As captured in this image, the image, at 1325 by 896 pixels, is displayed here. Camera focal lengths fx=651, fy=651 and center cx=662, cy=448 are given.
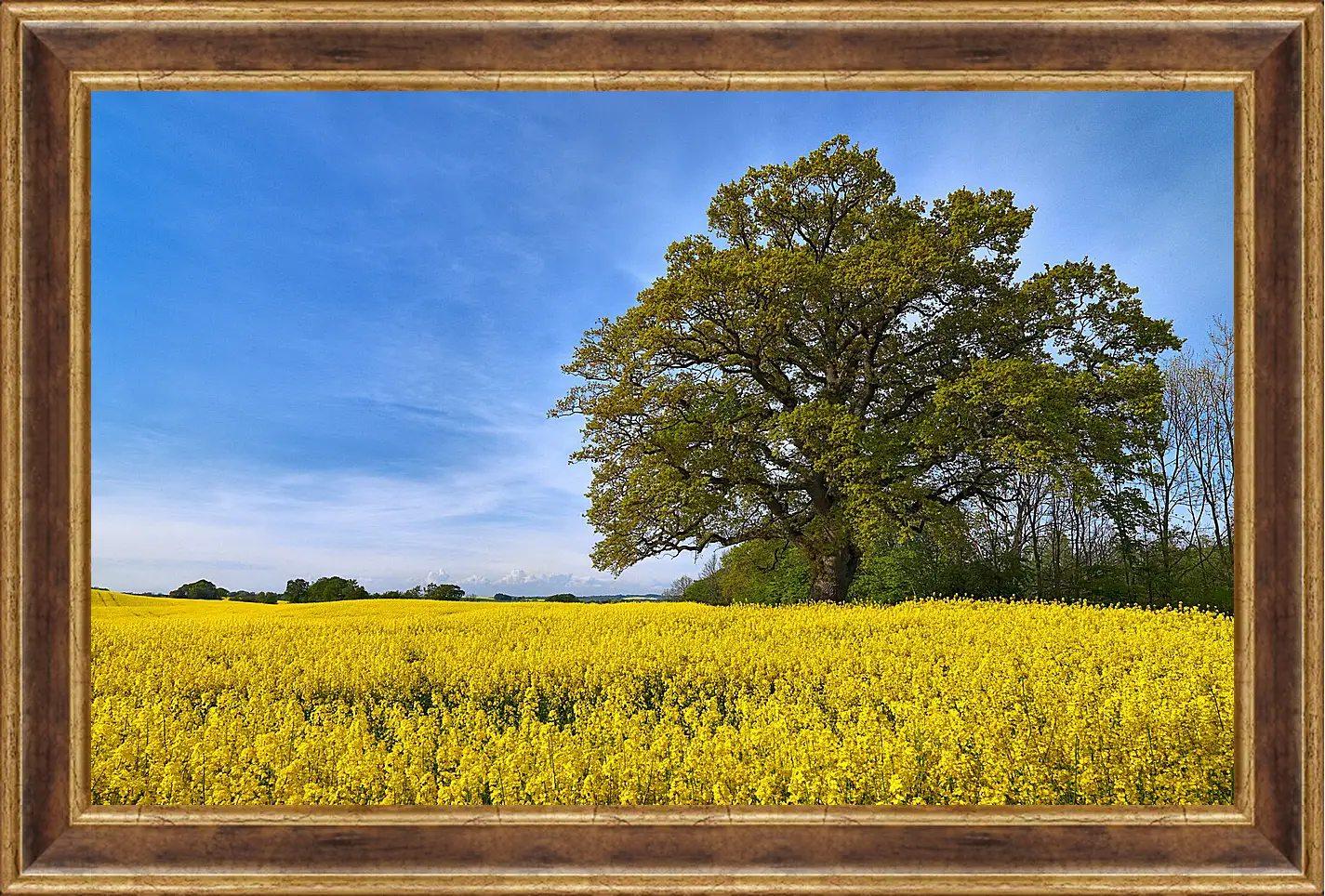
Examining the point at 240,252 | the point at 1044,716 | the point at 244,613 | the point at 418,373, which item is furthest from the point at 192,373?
the point at 1044,716

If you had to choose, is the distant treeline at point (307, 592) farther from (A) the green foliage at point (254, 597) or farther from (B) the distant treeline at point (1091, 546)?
(B) the distant treeline at point (1091, 546)

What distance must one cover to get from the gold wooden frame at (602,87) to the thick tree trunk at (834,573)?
4755 mm

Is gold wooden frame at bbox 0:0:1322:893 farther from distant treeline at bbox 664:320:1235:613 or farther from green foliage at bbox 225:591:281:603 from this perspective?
green foliage at bbox 225:591:281:603

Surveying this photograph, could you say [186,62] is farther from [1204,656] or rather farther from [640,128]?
[1204,656]

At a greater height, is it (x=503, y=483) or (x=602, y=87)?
(x=602, y=87)

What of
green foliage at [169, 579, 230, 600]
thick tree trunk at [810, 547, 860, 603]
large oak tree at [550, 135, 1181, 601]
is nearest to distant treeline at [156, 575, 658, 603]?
green foliage at [169, 579, 230, 600]

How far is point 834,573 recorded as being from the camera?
727 centimetres

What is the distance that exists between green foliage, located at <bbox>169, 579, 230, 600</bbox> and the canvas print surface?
19 mm

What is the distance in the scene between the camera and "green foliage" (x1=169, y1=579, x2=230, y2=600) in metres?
3.37

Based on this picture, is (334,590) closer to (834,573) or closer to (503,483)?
(503,483)

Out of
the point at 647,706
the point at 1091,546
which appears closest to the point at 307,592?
the point at 647,706

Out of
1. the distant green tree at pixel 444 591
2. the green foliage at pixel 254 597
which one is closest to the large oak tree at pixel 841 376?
the distant green tree at pixel 444 591

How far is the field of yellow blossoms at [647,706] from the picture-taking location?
2.58 m

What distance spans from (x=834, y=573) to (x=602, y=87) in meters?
5.89
